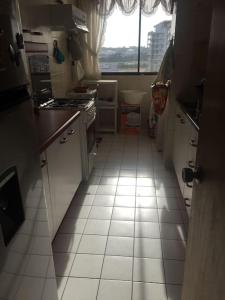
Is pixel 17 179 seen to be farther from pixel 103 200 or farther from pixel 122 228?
pixel 103 200

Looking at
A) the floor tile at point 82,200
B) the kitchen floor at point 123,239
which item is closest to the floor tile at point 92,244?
the kitchen floor at point 123,239

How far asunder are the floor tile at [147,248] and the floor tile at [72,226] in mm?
501

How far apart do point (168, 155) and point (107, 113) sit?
201 cm

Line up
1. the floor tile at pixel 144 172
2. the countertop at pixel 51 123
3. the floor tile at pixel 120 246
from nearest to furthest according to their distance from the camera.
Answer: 1. the countertop at pixel 51 123
2. the floor tile at pixel 120 246
3. the floor tile at pixel 144 172

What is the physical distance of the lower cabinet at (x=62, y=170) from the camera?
1.82m

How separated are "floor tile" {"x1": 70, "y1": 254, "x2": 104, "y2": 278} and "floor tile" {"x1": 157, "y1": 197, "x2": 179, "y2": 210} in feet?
2.89

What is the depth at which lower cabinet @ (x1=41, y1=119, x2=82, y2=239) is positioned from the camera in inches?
71.5

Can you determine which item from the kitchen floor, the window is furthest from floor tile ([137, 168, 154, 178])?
the window

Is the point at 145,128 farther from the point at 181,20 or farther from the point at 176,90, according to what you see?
the point at 181,20

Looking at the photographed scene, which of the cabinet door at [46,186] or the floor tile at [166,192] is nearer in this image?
the cabinet door at [46,186]

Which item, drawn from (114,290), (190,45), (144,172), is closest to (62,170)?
(114,290)

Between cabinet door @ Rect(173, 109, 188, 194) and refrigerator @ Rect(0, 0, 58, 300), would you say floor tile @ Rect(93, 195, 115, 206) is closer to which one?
cabinet door @ Rect(173, 109, 188, 194)

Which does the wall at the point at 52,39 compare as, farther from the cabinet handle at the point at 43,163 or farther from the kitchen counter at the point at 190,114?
the kitchen counter at the point at 190,114

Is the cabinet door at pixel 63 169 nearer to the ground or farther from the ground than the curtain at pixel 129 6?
nearer to the ground
